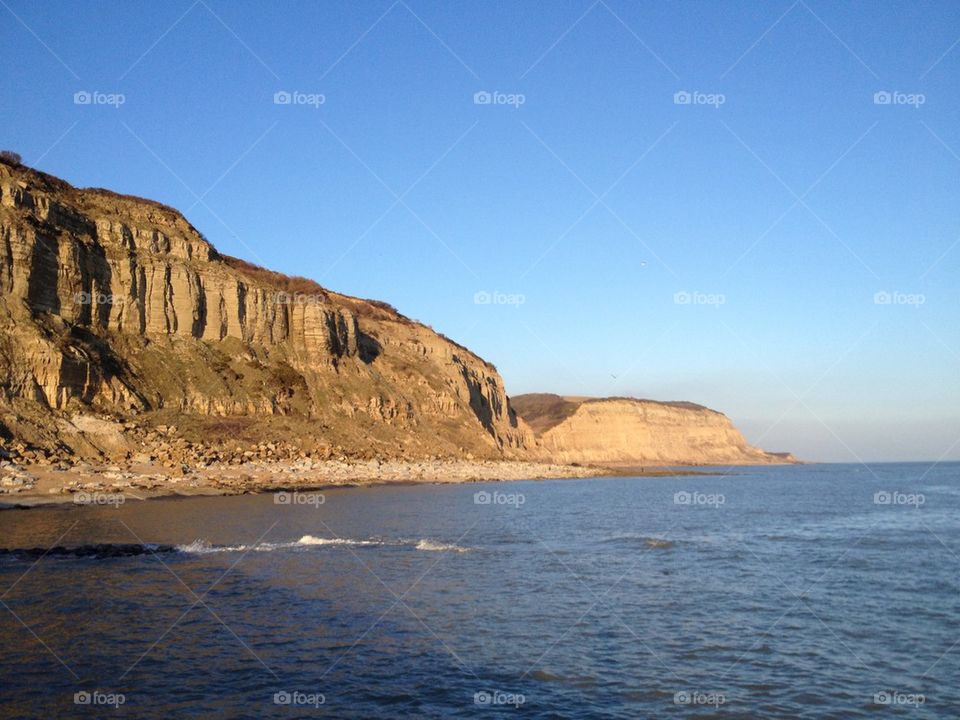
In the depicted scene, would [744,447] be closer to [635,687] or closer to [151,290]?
[151,290]

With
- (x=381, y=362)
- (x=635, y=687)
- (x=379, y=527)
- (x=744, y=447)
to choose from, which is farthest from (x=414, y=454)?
(x=744, y=447)

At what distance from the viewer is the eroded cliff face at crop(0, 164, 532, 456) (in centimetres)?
4406

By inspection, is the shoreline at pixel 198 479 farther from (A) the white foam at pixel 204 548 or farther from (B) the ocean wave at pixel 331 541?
(B) the ocean wave at pixel 331 541

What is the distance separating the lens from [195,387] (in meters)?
54.4

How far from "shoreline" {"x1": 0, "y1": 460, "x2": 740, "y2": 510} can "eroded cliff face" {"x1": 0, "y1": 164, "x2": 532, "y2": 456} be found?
5504 millimetres

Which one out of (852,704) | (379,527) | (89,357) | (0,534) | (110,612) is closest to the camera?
(852,704)

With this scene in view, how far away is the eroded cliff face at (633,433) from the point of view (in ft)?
497

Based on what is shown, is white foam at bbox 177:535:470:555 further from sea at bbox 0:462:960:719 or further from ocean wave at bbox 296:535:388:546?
sea at bbox 0:462:960:719

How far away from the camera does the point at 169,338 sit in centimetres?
5738

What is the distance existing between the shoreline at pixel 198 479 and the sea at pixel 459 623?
3926 mm

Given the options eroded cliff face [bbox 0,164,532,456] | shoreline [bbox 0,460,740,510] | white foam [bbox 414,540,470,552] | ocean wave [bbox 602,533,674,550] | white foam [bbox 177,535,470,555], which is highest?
eroded cliff face [bbox 0,164,532,456]

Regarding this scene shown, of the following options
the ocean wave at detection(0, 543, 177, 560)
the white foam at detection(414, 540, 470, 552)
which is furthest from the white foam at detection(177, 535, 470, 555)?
Answer: the ocean wave at detection(0, 543, 177, 560)

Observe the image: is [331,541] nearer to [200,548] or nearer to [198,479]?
[200,548]

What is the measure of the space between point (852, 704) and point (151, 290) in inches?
2205
